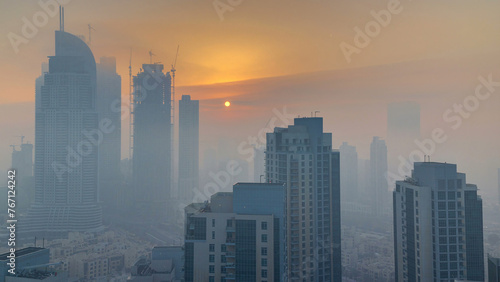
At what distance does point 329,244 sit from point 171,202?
3415 centimetres

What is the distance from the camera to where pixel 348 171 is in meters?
30.4

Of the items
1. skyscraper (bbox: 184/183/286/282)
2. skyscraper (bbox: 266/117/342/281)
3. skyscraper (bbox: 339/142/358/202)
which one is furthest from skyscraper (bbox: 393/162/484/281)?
skyscraper (bbox: 339/142/358/202)

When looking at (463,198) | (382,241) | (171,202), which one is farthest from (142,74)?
(463,198)

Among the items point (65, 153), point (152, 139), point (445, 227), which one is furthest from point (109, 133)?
point (445, 227)

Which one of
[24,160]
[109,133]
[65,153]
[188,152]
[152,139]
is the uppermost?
[109,133]

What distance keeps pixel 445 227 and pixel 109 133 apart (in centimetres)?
4209

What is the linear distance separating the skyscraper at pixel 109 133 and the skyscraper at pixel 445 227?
123 feet

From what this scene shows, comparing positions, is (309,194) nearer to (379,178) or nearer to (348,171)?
(379,178)

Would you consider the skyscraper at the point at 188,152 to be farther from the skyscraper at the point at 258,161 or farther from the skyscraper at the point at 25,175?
the skyscraper at the point at 258,161

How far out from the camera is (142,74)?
156ft

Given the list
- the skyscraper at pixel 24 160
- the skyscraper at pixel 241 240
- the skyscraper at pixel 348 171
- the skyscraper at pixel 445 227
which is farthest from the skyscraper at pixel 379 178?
the skyscraper at pixel 24 160

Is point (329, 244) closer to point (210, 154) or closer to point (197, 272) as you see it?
point (197, 272)

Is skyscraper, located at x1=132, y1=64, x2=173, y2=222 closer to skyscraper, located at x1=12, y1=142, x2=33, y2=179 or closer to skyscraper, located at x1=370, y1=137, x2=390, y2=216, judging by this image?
skyscraper, located at x1=12, y1=142, x2=33, y2=179

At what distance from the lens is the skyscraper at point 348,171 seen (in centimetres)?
2964
